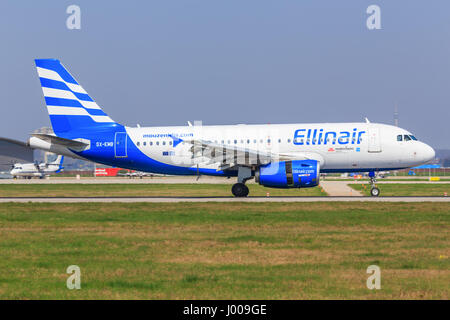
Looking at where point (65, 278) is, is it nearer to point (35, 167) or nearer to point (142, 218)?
point (142, 218)

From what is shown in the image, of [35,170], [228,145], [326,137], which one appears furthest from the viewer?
[35,170]

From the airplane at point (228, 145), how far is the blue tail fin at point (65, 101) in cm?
6

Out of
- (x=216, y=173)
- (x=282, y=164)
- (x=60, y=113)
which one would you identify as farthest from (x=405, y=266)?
(x=60, y=113)

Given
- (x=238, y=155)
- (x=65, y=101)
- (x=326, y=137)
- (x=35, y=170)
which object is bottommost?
(x=35, y=170)

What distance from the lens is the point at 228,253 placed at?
1542 cm

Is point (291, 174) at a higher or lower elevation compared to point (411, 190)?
higher

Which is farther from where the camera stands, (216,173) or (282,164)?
(216,173)

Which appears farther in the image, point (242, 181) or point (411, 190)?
point (411, 190)

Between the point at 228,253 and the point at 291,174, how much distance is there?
1794 cm

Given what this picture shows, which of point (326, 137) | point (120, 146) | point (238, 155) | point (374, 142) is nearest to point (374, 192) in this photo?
point (374, 142)

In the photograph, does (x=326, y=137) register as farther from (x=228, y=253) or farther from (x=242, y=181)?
(x=228, y=253)

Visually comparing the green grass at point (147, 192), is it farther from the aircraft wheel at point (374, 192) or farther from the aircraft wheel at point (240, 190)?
the aircraft wheel at point (374, 192)

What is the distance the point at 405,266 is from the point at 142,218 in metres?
13.0
